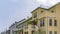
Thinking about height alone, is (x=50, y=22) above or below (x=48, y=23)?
above

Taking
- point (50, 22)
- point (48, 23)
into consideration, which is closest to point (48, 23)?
point (48, 23)

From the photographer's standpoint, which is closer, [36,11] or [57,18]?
[57,18]

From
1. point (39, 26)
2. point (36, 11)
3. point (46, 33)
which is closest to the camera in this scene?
point (46, 33)

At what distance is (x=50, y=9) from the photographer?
40.8 metres

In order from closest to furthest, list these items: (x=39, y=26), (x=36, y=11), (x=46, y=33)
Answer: (x=46, y=33) < (x=39, y=26) < (x=36, y=11)

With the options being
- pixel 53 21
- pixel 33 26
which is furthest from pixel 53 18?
pixel 33 26

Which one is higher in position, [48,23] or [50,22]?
[50,22]

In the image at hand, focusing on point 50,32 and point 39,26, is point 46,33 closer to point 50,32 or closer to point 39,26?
point 50,32

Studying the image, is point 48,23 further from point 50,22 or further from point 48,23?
point 50,22

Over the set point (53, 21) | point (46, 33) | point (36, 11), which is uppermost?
point (36, 11)

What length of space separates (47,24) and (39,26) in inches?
121

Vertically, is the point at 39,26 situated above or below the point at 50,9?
below

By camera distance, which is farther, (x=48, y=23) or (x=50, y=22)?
(x=50, y=22)

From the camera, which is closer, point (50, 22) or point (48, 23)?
point (48, 23)
